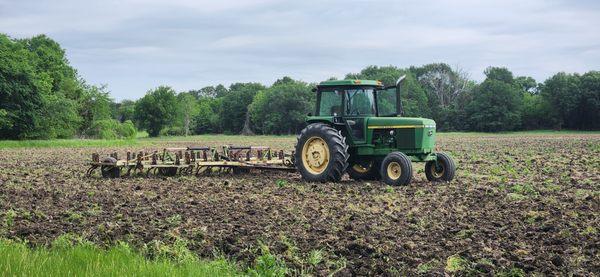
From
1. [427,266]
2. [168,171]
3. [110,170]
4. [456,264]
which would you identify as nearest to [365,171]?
[168,171]

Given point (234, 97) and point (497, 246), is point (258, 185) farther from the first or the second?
point (234, 97)

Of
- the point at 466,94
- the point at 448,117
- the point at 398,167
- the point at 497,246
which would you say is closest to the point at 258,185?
the point at 398,167

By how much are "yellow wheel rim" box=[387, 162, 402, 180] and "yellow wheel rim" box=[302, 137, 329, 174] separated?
161cm

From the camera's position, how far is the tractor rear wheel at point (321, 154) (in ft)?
49.9

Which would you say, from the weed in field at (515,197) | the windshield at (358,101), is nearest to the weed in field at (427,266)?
the weed in field at (515,197)

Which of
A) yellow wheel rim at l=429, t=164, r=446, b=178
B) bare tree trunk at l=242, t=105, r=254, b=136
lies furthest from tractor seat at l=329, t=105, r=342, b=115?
bare tree trunk at l=242, t=105, r=254, b=136

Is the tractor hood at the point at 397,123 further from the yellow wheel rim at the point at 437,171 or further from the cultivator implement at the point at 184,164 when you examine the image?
the cultivator implement at the point at 184,164

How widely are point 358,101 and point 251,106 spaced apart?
84.6 meters

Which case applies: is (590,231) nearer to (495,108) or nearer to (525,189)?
(525,189)

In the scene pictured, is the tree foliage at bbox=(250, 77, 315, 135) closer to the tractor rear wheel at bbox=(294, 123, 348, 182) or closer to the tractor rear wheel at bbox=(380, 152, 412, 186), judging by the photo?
the tractor rear wheel at bbox=(294, 123, 348, 182)

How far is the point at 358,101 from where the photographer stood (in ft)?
52.1

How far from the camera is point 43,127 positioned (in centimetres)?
5259

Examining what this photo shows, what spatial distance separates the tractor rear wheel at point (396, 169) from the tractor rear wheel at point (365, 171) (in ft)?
4.99

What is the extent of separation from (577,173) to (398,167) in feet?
19.2
